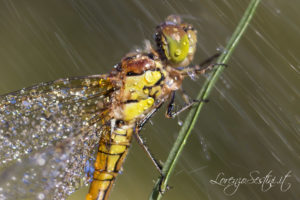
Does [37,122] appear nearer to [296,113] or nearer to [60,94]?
[60,94]

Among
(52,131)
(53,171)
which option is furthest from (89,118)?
(53,171)

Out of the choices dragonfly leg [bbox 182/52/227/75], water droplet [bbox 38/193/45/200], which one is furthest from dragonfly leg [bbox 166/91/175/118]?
water droplet [bbox 38/193/45/200]

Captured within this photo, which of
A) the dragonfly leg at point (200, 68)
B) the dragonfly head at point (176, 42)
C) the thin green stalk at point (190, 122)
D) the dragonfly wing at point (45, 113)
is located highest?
the dragonfly wing at point (45, 113)

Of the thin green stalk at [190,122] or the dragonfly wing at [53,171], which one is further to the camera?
the dragonfly wing at [53,171]

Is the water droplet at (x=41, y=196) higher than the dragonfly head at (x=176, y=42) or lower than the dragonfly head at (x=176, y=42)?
lower

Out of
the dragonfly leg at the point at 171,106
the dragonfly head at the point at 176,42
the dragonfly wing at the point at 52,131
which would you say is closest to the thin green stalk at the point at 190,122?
the dragonfly head at the point at 176,42

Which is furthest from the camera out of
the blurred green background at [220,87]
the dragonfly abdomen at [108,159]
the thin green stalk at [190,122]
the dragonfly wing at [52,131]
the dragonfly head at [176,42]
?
the blurred green background at [220,87]

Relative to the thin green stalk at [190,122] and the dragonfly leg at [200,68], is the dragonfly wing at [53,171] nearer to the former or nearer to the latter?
the dragonfly leg at [200,68]

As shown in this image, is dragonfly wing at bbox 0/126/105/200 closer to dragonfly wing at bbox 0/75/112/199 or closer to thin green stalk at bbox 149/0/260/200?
dragonfly wing at bbox 0/75/112/199
